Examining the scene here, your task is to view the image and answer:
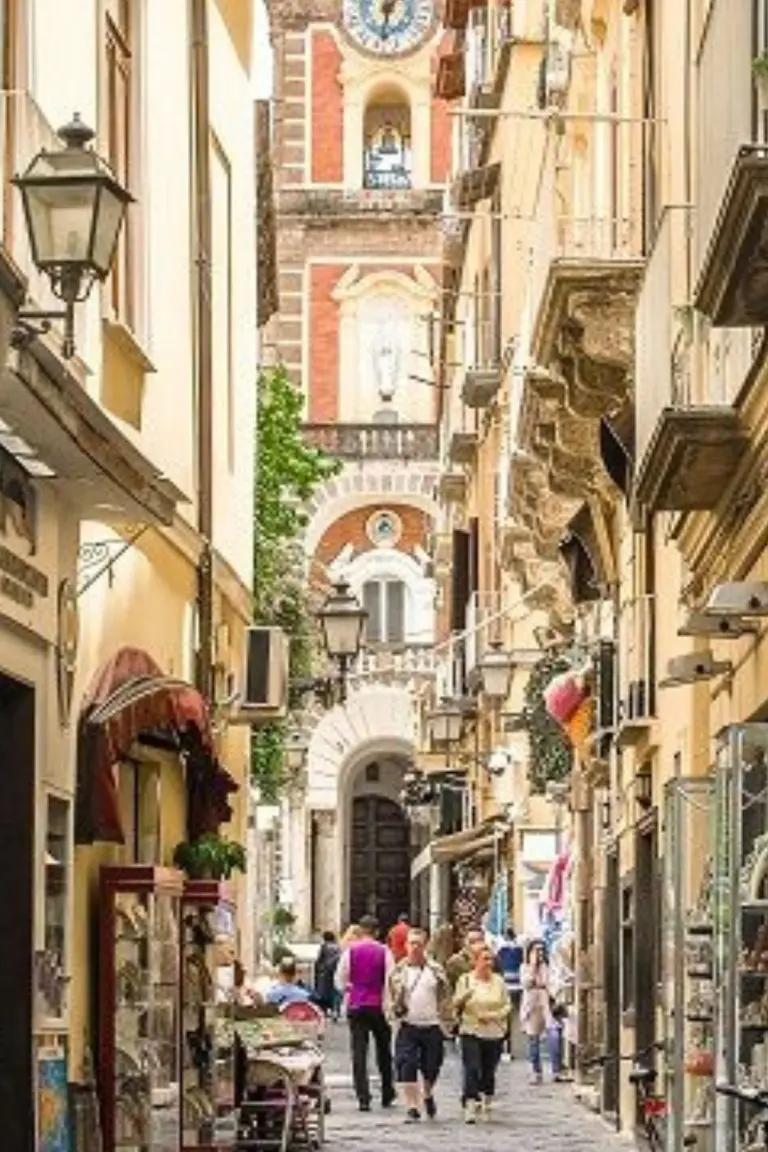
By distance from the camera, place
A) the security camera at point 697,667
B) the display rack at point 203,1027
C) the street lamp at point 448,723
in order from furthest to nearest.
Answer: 1. the street lamp at point 448,723
2. the display rack at point 203,1027
3. the security camera at point 697,667

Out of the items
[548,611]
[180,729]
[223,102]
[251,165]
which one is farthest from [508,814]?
[180,729]

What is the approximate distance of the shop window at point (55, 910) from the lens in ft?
50.0

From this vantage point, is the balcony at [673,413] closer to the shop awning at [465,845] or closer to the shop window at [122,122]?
the shop window at [122,122]

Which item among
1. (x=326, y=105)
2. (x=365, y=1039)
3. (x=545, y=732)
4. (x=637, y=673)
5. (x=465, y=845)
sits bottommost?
(x=365, y=1039)

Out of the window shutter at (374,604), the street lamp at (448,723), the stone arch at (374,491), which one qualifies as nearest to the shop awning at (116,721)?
the street lamp at (448,723)

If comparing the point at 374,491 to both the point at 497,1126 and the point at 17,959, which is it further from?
the point at 17,959

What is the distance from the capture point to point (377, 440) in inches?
3012

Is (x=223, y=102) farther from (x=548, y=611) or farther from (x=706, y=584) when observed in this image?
(x=548, y=611)

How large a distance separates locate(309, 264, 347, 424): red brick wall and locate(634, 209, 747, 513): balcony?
Result: 57395mm

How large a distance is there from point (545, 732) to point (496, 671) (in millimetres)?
7483

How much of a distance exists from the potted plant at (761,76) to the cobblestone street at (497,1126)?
1323 centimetres

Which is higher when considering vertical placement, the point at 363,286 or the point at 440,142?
the point at 440,142

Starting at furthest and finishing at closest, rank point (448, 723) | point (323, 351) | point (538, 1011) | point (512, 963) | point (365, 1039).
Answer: point (323, 351), point (448, 723), point (512, 963), point (538, 1011), point (365, 1039)

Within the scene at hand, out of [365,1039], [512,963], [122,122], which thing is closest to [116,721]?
[122,122]
